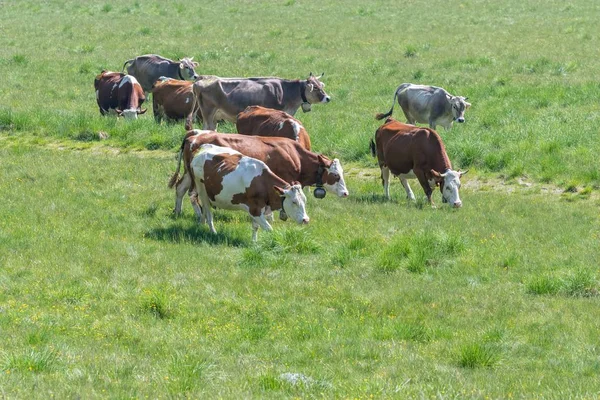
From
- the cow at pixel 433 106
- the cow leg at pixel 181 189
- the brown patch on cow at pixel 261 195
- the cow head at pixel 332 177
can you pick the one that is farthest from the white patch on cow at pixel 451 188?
the cow at pixel 433 106

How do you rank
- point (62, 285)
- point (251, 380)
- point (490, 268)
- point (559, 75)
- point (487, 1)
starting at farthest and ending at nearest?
point (487, 1) → point (559, 75) → point (490, 268) → point (62, 285) → point (251, 380)

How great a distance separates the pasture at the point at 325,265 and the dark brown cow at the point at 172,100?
3.67ft

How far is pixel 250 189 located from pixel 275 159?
1836mm

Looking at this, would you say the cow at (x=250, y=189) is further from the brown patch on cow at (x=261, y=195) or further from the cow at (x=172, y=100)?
the cow at (x=172, y=100)

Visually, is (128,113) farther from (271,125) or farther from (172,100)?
(271,125)

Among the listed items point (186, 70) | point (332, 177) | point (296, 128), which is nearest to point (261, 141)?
point (332, 177)

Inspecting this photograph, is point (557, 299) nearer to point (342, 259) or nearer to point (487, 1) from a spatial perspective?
point (342, 259)

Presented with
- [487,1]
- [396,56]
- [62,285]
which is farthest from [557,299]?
[487,1]

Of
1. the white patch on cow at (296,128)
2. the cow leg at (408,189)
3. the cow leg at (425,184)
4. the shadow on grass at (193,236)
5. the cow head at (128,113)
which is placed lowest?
the cow head at (128,113)

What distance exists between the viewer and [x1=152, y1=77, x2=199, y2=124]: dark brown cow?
24.6 metres

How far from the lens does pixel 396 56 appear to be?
3297 centimetres

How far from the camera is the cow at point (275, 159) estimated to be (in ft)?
51.8

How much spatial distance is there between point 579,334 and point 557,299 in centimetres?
129

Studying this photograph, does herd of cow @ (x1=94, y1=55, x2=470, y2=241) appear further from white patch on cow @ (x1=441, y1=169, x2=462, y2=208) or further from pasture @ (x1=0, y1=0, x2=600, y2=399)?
pasture @ (x1=0, y1=0, x2=600, y2=399)
